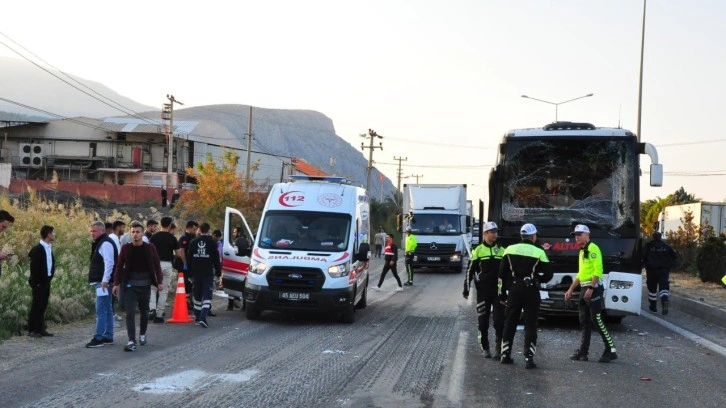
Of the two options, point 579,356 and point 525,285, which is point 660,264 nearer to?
point 579,356

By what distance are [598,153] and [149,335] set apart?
834 centimetres

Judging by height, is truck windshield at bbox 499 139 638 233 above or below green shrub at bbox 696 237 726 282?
above

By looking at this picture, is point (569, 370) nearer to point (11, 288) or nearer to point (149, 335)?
point (149, 335)

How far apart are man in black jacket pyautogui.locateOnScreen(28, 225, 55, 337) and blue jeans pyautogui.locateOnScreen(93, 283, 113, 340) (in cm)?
95

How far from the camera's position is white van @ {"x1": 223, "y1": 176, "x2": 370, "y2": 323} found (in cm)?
1620

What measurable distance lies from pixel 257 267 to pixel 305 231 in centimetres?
136

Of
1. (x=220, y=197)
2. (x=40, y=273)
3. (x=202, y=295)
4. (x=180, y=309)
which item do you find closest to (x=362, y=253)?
(x=202, y=295)

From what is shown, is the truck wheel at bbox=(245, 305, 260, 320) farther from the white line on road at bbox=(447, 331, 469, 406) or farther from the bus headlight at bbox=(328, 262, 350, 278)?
the white line on road at bbox=(447, 331, 469, 406)

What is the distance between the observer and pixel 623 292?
48.5ft

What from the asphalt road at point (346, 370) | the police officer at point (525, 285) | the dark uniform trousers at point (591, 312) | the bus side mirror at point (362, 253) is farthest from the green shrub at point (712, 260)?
the police officer at point (525, 285)

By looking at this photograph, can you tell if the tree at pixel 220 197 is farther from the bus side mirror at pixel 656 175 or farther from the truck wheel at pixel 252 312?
the bus side mirror at pixel 656 175

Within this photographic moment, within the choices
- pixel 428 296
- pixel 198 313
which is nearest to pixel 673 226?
pixel 428 296

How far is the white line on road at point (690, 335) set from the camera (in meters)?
13.3

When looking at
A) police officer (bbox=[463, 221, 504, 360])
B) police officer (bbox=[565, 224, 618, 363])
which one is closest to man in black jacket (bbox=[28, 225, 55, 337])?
police officer (bbox=[463, 221, 504, 360])
